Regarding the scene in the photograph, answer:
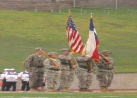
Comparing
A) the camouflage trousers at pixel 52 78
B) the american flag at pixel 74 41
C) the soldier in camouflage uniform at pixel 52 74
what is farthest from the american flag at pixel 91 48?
the camouflage trousers at pixel 52 78

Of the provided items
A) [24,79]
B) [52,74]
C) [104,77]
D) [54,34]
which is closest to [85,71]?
[104,77]

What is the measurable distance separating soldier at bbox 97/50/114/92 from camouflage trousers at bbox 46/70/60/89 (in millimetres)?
1748

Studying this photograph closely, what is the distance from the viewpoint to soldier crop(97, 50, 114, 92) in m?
24.4

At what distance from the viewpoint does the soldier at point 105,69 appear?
2444cm

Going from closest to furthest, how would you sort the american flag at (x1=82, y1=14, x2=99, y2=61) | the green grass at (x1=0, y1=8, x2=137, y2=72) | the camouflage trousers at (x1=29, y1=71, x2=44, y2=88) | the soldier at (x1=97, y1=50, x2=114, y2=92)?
the american flag at (x1=82, y1=14, x2=99, y2=61) → the camouflage trousers at (x1=29, y1=71, x2=44, y2=88) → the soldier at (x1=97, y1=50, x2=114, y2=92) → the green grass at (x1=0, y1=8, x2=137, y2=72)

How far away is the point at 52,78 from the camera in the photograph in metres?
23.5

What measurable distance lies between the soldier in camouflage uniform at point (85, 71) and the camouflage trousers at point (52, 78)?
0.93 meters

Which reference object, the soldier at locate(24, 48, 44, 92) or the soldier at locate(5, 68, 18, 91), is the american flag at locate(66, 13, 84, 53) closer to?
the soldier at locate(24, 48, 44, 92)

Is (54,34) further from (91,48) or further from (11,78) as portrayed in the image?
(91,48)

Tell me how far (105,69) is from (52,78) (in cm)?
223

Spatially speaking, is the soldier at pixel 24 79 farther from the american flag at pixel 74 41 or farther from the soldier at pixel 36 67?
the soldier at pixel 36 67

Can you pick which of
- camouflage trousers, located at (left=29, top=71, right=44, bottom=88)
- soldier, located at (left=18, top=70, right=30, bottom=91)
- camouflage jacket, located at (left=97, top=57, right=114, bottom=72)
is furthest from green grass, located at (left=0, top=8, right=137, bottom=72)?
camouflage trousers, located at (left=29, top=71, right=44, bottom=88)

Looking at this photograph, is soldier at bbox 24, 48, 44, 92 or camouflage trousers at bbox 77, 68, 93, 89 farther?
camouflage trousers at bbox 77, 68, 93, 89

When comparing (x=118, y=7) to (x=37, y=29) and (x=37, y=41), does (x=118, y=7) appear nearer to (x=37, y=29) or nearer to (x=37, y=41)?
(x=37, y=29)
